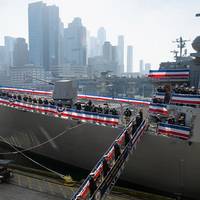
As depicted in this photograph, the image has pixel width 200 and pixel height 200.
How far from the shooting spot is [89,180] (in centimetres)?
774

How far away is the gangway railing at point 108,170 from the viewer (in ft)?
25.0

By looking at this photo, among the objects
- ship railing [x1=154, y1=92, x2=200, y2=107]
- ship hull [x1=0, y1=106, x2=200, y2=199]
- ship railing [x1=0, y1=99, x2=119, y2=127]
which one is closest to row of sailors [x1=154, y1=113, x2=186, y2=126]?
ship railing [x1=154, y1=92, x2=200, y2=107]

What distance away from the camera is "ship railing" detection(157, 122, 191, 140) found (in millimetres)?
10970

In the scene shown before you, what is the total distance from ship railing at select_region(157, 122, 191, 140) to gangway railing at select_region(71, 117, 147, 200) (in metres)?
1.53

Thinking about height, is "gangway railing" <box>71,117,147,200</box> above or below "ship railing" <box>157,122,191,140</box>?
below

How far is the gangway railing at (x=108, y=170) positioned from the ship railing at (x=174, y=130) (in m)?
1.53

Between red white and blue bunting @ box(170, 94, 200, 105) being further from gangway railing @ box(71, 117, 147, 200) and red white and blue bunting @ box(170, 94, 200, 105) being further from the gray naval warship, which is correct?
gangway railing @ box(71, 117, 147, 200)

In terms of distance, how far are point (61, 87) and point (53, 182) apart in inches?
270

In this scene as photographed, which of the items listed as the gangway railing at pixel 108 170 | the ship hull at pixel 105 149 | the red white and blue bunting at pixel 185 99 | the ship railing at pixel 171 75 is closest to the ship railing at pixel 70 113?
the ship hull at pixel 105 149

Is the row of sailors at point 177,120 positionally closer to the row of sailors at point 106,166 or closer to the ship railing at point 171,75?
the row of sailors at point 106,166

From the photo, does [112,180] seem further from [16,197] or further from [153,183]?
[16,197]

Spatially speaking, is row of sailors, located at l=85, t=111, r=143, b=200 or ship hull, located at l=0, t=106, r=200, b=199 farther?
ship hull, located at l=0, t=106, r=200, b=199

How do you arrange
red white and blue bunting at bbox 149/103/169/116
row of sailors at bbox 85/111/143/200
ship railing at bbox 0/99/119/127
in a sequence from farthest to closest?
ship railing at bbox 0/99/119/127, red white and blue bunting at bbox 149/103/169/116, row of sailors at bbox 85/111/143/200

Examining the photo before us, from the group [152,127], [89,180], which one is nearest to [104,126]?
[152,127]
